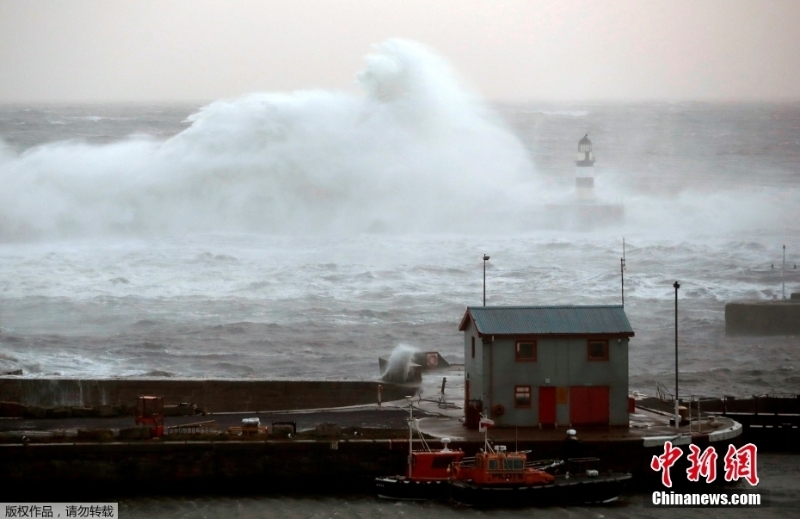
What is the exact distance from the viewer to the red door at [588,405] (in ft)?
58.3

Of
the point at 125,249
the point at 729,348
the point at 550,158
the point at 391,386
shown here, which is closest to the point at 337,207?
the point at 125,249

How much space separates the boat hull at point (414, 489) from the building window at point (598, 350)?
Answer: 287 cm

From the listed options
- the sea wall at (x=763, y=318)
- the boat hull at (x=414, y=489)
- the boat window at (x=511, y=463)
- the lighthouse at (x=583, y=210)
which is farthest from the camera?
the lighthouse at (x=583, y=210)

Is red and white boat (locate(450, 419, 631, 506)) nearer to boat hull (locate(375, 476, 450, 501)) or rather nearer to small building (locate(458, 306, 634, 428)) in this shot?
boat hull (locate(375, 476, 450, 501))

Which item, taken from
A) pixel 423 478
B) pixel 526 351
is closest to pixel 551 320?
pixel 526 351

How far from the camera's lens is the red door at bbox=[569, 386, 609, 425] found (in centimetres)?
1777

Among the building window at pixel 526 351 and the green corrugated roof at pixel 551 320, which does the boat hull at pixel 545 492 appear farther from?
the green corrugated roof at pixel 551 320

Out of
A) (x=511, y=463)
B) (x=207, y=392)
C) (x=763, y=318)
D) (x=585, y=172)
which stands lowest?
(x=511, y=463)

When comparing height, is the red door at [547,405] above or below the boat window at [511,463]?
above

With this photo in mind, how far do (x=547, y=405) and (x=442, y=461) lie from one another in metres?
2.12

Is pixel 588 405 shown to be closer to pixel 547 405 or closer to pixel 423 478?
pixel 547 405

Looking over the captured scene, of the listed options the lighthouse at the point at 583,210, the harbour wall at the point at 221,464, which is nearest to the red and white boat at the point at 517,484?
the harbour wall at the point at 221,464

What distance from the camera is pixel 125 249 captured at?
42406 mm

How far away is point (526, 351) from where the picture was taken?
17.7 metres
